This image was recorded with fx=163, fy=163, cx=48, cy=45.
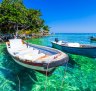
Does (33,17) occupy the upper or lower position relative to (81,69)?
upper

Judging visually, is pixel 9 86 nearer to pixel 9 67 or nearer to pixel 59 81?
pixel 59 81

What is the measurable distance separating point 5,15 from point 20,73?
2270 cm

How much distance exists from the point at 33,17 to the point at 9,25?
5875 mm

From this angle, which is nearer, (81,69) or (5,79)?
(5,79)

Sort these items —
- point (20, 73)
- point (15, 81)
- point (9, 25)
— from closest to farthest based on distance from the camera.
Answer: point (15, 81), point (20, 73), point (9, 25)

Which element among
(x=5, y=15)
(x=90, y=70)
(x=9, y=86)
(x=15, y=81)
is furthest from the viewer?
(x=5, y=15)

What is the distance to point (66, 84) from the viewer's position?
9.44m

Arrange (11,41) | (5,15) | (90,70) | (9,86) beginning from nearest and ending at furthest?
(9,86) → (90,70) → (11,41) → (5,15)

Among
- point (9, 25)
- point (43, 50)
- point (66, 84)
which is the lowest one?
point (66, 84)

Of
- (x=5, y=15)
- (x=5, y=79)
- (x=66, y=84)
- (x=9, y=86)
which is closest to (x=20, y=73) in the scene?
(x=5, y=79)

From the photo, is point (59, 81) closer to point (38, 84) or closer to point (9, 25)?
point (38, 84)

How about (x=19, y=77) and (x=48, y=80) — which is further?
(x=19, y=77)

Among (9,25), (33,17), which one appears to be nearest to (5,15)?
(9,25)

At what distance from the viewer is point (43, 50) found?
40.9 ft
